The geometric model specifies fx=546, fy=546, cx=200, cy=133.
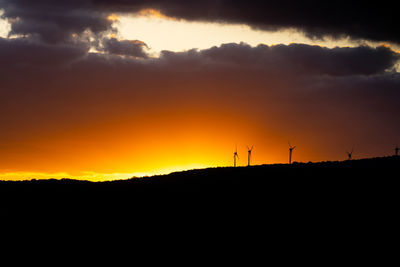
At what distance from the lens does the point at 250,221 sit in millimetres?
73562

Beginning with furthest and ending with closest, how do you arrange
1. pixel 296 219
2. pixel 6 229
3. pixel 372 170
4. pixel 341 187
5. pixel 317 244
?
pixel 372 170 → pixel 341 187 → pixel 6 229 → pixel 296 219 → pixel 317 244

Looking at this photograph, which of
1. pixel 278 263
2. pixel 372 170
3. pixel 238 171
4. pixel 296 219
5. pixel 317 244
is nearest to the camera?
pixel 278 263

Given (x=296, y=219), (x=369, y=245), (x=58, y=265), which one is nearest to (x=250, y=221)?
(x=296, y=219)

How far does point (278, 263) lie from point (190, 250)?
37.9ft

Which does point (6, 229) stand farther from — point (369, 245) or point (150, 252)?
point (369, 245)

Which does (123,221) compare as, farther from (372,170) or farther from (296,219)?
(372,170)

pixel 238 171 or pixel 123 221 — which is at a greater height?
pixel 238 171

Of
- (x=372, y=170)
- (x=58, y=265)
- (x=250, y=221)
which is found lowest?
(x=58, y=265)

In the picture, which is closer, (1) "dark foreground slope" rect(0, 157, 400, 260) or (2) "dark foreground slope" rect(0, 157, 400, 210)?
(1) "dark foreground slope" rect(0, 157, 400, 260)

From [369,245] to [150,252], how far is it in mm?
25595

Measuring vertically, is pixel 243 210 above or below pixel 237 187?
below

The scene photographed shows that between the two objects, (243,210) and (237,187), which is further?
(237,187)

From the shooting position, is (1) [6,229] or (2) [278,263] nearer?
(2) [278,263]

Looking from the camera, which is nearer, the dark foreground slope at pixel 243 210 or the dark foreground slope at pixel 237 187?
the dark foreground slope at pixel 243 210
